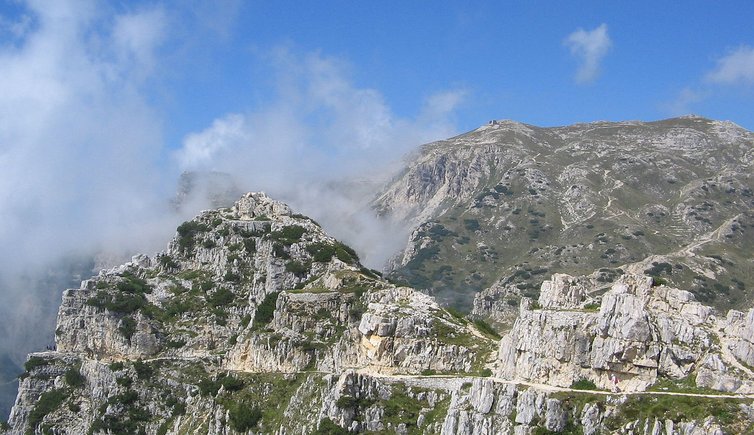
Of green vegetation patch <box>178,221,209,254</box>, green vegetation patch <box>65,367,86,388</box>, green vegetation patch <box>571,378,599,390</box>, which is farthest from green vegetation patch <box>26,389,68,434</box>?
green vegetation patch <box>571,378,599,390</box>

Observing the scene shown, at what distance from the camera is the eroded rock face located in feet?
235

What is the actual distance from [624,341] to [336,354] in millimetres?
39534

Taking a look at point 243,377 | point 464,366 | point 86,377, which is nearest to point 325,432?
point 464,366

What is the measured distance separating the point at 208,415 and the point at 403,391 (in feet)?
105

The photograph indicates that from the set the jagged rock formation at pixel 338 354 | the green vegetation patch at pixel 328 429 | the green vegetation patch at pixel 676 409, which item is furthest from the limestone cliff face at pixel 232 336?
the green vegetation patch at pixel 676 409

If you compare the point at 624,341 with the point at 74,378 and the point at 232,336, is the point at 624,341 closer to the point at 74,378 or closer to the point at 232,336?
the point at 232,336

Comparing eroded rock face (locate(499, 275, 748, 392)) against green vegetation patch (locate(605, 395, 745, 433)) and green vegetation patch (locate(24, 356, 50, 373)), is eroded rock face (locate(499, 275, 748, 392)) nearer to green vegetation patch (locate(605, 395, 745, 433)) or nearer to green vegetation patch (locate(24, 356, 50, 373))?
green vegetation patch (locate(605, 395, 745, 433))

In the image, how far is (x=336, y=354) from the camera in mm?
104188

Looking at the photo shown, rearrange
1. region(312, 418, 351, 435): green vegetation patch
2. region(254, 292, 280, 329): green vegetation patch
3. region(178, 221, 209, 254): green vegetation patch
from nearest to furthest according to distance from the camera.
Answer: region(312, 418, 351, 435): green vegetation patch < region(254, 292, 280, 329): green vegetation patch < region(178, 221, 209, 254): green vegetation patch

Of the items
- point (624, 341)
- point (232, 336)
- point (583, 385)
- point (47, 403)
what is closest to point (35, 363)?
point (47, 403)

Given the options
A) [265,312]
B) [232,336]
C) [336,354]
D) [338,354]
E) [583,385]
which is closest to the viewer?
[583,385]

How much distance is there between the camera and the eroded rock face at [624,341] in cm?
7169

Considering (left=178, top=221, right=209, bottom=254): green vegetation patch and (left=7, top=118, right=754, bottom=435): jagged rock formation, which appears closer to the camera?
(left=7, top=118, right=754, bottom=435): jagged rock formation

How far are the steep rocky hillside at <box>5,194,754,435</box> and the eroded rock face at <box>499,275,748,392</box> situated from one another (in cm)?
14
